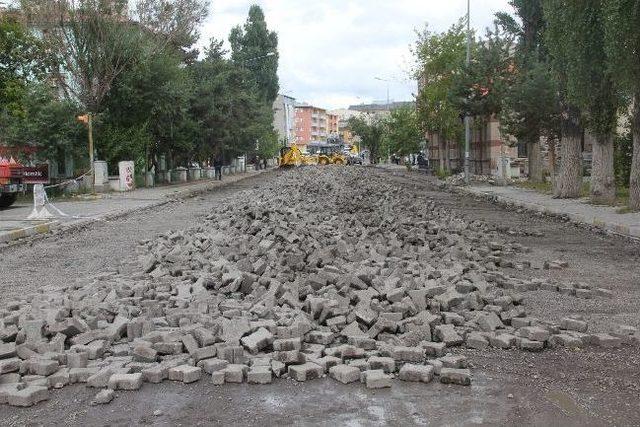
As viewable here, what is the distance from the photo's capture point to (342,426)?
166 inches

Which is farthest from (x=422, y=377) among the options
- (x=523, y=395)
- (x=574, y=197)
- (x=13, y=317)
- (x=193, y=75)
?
(x=193, y=75)

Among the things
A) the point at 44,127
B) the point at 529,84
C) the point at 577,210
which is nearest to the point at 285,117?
the point at 44,127

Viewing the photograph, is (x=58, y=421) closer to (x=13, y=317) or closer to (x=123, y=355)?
(x=123, y=355)

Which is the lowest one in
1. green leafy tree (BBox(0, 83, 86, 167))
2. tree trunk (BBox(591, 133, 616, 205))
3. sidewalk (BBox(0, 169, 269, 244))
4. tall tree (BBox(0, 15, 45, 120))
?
sidewalk (BBox(0, 169, 269, 244))

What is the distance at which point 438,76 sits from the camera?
4547cm

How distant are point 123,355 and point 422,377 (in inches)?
94.2

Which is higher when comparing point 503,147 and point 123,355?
point 503,147

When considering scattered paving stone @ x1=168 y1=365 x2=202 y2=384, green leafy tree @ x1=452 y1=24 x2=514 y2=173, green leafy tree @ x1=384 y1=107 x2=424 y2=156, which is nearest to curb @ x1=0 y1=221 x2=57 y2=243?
scattered paving stone @ x1=168 y1=365 x2=202 y2=384

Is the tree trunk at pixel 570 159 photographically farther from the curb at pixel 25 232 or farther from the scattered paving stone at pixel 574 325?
the scattered paving stone at pixel 574 325

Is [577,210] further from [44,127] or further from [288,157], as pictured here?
[288,157]

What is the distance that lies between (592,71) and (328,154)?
233ft

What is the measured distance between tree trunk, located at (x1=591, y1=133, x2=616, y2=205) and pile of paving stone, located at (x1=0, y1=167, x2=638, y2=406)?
41.2ft

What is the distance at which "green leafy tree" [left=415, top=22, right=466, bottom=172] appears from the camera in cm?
4409

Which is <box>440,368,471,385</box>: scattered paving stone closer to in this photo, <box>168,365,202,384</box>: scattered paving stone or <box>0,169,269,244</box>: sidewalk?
<box>168,365,202,384</box>: scattered paving stone
